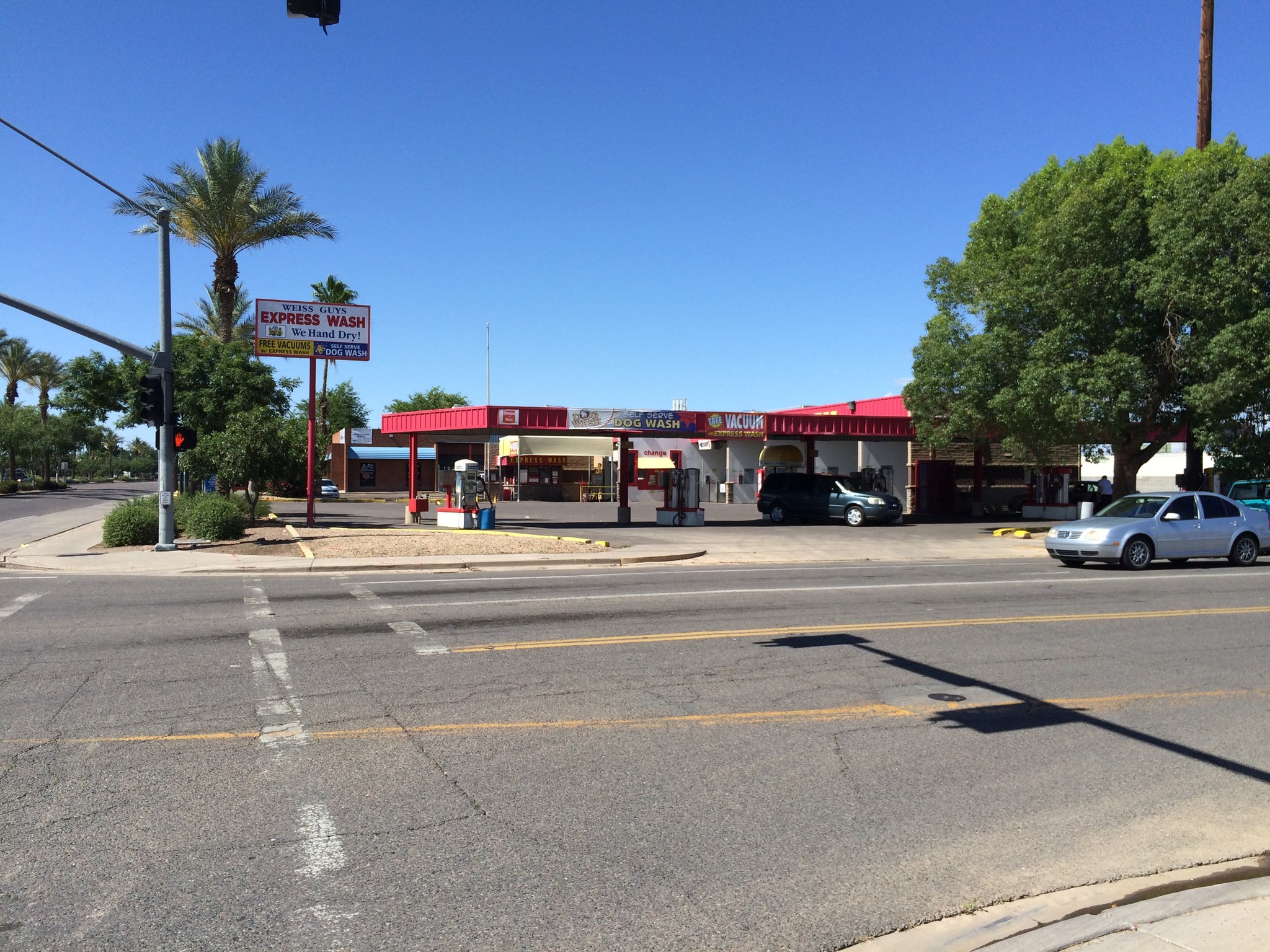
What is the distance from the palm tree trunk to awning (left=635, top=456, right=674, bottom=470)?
27.0 metres

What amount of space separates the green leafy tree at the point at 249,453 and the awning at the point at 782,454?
26.7 m

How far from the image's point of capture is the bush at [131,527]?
24094mm

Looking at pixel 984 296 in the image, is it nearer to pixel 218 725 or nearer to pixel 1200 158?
pixel 1200 158

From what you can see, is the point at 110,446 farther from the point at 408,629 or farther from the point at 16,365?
the point at 408,629

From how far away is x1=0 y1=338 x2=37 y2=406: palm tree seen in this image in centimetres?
7256

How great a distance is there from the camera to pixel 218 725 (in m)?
7.11

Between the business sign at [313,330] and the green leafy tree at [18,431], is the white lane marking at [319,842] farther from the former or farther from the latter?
the green leafy tree at [18,431]

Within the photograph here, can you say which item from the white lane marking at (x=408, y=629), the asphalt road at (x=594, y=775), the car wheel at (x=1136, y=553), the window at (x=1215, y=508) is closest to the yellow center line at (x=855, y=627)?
the asphalt road at (x=594, y=775)

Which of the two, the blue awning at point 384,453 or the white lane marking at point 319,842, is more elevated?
the blue awning at point 384,453

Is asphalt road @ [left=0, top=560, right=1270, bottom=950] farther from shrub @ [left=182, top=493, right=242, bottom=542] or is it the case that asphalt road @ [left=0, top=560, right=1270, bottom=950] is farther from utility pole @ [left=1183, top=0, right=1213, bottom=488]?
utility pole @ [left=1183, top=0, right=1213, bottom=488]

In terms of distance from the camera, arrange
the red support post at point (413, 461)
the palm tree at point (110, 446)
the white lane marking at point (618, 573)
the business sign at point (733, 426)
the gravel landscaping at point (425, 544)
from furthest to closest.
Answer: the palm tree at point (110, 446) < the red support post at point (413, 461) < the business sign at point (733, 426) < the gravel landscaping at point (425, 544) < the white lane marking at point (618, 573)

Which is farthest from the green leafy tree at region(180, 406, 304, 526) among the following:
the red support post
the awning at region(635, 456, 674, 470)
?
the awning at region(635, 456, 674, 470)

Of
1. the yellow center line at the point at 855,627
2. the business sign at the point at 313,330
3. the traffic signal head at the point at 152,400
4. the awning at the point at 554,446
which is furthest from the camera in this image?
the awning at the point at 554,446

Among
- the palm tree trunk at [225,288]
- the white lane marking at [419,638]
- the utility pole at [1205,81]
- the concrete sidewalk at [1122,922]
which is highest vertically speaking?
the utility pole at [1205,81]
